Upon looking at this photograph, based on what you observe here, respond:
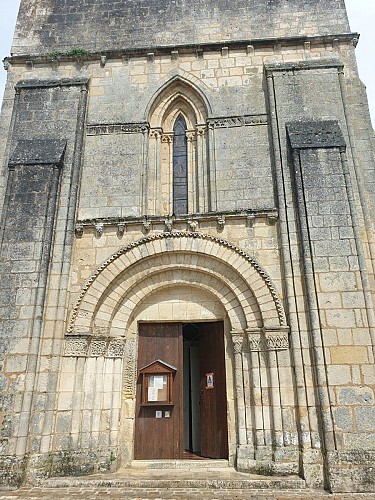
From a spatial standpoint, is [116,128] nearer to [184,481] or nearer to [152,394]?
[152,394]

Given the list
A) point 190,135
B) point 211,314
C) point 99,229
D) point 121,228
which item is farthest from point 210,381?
point 190,135

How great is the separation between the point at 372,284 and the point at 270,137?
3.55 m

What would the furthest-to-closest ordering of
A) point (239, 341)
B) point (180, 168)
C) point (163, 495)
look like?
point (180, 168) → point (239, 341) → point (163, 495)

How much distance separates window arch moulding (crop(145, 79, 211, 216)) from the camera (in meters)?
8.73

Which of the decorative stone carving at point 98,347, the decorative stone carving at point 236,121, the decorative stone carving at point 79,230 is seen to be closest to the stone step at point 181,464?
the decorative stone carving at point 98,347

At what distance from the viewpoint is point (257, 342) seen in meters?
7.32

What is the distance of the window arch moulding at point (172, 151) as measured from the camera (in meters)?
8.73

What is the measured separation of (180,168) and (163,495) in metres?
6.19

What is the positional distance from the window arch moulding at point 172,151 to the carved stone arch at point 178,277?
37.7 inches

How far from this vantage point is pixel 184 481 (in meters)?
6.29

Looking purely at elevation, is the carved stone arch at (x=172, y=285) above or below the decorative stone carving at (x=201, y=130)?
below

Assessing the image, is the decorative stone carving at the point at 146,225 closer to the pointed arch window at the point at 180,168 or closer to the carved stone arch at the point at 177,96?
the pointed arch window at the point at 180,168

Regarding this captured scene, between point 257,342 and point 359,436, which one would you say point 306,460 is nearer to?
point 359,436

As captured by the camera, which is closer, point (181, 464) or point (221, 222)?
point (181, 464)
